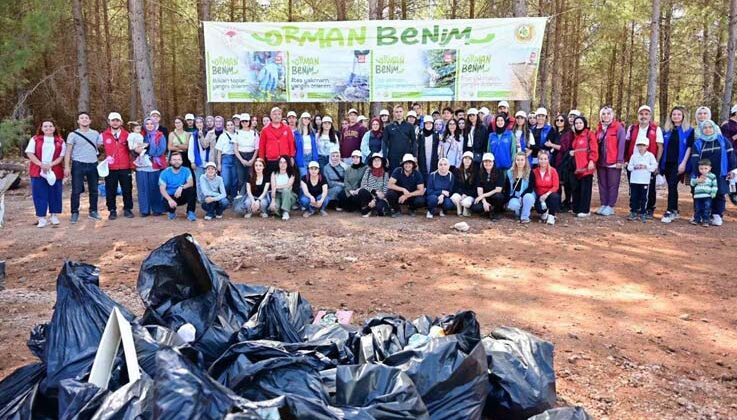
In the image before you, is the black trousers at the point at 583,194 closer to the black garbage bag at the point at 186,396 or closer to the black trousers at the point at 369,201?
the black trousers at the point at 369,201

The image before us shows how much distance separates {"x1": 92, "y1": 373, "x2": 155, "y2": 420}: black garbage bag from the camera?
195 cm

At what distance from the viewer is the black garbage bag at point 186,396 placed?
174 cm

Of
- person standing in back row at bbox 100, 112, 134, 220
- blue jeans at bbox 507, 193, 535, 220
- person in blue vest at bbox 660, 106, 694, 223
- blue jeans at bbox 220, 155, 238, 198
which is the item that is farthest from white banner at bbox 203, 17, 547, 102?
blue jeans at bbox 507, 193, 535, 220

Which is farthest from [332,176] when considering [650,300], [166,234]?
[650,300]

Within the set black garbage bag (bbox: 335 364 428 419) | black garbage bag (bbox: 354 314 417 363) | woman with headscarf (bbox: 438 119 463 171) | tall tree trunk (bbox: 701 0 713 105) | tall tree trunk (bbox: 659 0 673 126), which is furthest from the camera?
tall tree trunk (bbox: 659 0 673 126)

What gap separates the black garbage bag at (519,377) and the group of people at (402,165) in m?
5.55

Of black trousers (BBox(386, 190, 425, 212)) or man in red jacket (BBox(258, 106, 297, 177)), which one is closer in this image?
black trousers (BBox(386, 190, 425, 212))

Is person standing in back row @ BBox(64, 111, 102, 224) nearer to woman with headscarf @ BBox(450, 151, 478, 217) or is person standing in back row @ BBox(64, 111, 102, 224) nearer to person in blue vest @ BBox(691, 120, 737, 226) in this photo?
woman with headscarf @ BBox(450, 151, 478, 217)

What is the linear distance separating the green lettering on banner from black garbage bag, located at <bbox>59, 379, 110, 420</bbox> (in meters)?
9.72

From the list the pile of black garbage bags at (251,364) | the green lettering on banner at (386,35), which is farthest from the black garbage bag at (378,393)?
the green lettering on banner at (386,35)

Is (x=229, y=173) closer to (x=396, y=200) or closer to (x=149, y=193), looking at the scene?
(x=149, y=193)

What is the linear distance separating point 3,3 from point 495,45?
429 inches

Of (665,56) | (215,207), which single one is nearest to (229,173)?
(215,207)

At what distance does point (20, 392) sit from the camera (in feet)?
8.23
